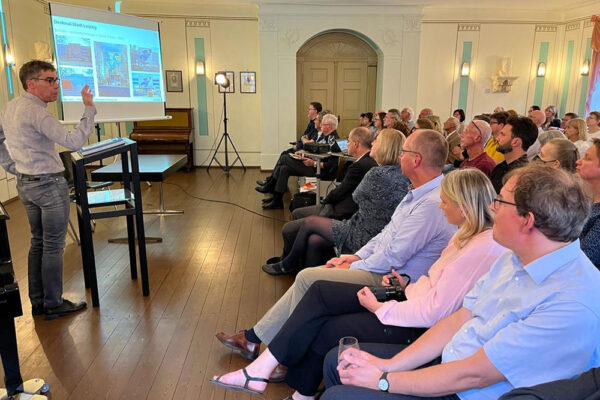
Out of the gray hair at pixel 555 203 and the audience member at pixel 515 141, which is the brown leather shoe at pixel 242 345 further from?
the audience member at pixel 515 141

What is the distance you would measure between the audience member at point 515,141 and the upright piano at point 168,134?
614cm

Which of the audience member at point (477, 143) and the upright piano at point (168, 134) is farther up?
the audience member at point (477, 143)

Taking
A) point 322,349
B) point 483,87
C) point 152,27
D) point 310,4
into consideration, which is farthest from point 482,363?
point 483,87

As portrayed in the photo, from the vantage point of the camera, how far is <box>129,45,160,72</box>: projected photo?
4.74 metres

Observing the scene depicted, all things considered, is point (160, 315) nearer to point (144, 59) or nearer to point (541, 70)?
point (144, 59)

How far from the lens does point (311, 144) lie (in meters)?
4.69

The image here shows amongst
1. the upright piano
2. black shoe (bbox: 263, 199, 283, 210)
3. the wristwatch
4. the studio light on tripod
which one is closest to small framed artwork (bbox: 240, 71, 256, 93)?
the studio light on tripod

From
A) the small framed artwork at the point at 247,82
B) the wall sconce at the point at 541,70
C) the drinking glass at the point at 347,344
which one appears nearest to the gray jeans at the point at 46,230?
the drinking glass at the point at 347,344

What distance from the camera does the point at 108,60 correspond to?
14.3 ft

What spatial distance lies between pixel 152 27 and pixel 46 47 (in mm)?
3013

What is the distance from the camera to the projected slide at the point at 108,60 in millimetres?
3826

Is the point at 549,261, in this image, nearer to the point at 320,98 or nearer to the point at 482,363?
the point at 482,363

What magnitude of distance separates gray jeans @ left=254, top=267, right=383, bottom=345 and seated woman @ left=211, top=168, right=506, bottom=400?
7.2 inches

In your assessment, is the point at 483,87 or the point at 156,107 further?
the point at 483,87
